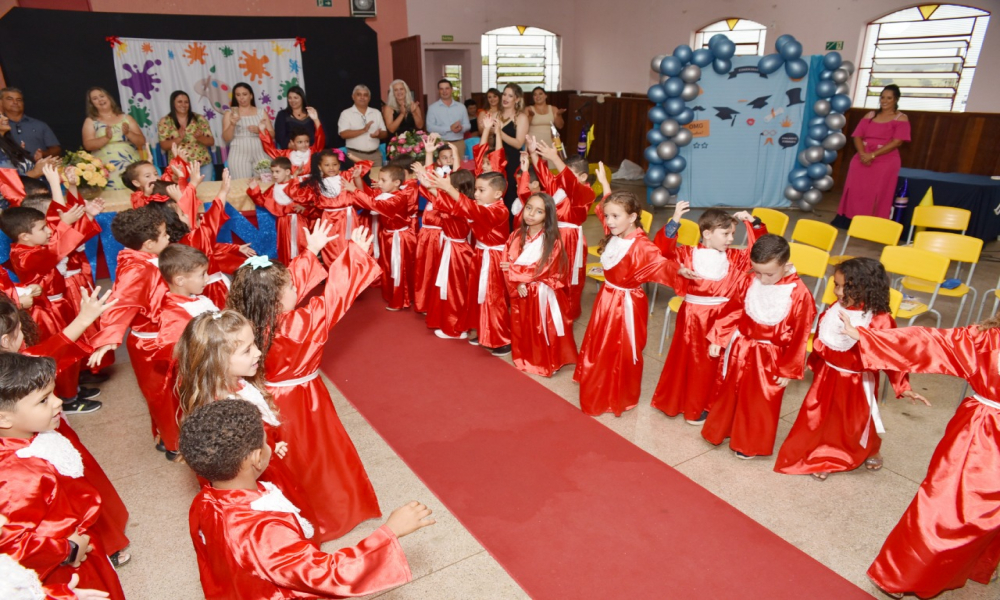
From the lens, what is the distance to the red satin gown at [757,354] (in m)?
3.27

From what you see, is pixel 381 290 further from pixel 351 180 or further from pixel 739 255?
pixel 739 255

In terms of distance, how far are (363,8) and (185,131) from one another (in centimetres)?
454

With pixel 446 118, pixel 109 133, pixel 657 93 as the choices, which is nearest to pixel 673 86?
pixel 657 93

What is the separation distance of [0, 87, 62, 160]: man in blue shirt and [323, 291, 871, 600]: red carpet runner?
12.4 feet

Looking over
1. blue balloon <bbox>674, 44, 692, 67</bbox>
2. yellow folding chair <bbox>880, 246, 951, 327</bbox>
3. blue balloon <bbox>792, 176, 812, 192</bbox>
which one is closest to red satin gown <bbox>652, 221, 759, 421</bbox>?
yellow folding chair <bbox>880, 246, 951, 327</bbox>

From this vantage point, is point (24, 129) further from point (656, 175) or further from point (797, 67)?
point (797, 67)

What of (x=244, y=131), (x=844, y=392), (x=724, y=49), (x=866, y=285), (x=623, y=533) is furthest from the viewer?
(x=724, y=49)

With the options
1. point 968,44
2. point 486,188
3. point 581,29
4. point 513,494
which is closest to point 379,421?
point 513,494

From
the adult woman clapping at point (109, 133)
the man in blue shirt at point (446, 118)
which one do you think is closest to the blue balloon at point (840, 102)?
the man in blue shirt at point (446, 118)

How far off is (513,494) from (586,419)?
0.92 metres

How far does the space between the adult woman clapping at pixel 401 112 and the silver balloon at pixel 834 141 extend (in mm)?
5890

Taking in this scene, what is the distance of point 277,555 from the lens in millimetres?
1656

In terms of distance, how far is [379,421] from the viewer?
4070 mm

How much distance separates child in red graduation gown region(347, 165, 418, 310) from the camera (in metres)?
5.37
